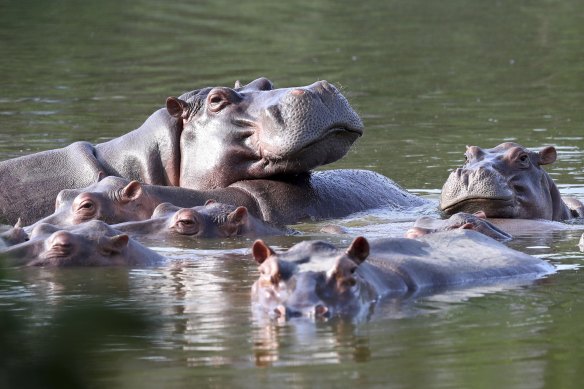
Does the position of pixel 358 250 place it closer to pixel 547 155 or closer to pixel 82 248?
pixel 82 248

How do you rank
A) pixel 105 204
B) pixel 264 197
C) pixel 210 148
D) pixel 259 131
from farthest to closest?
1. pixel 210 148
2. pixel 264 197
3. pixel 259 131
4. pixel 105 204

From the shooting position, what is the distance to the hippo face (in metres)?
7.15

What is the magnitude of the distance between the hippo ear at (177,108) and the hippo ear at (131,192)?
2.92 feet

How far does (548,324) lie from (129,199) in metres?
3.75

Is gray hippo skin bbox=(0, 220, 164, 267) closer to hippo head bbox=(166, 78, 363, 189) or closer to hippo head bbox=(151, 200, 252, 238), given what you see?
hippo head bbox=(151, 200, 252, 238)

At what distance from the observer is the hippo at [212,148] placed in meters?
7.59

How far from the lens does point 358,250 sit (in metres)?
4.50

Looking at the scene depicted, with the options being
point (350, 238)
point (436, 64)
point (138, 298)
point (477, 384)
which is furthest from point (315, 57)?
point (477, 384)

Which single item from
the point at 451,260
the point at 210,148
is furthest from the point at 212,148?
the point at 451,260

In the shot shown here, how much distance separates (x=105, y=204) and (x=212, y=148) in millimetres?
1045

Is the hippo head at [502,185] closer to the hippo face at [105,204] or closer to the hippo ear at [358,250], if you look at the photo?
the hippo face at [105,204]

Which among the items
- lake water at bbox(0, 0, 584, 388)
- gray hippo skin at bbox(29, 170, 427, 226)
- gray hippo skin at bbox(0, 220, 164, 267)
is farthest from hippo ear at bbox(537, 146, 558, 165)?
gray hippo skin at bbox(0, 220, 164, 267)

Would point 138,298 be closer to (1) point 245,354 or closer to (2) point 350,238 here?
(1) point 245,354

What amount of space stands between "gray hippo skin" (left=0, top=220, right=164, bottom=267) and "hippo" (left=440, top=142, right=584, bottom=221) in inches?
90.5
